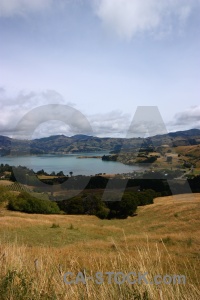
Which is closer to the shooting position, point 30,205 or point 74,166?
point 30,205

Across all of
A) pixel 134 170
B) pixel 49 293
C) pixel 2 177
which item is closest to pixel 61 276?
pixel 49 293

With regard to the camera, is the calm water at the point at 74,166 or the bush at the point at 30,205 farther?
the calm water at the point at 74,166

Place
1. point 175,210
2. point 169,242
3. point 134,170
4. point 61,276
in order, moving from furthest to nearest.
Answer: point 134,170 < point 175,210 < point 169,242 < point 61,276

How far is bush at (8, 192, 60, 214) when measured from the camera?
43531mm

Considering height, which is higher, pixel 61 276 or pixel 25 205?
pixel 61 276

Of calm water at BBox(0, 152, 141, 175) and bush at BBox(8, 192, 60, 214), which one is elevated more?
calm water at BBox(0, 152, 141, 175)

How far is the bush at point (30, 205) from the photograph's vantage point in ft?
143

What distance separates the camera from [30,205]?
149ft

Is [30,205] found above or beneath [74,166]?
beneath

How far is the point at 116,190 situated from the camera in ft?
167

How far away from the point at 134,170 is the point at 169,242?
200 ft

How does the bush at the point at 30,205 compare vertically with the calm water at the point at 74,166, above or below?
below

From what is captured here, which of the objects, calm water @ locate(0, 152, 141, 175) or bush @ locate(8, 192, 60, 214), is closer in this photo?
bush @ locate(8, 192, 60, 214)

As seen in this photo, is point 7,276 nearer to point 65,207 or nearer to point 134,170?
point 65,207
